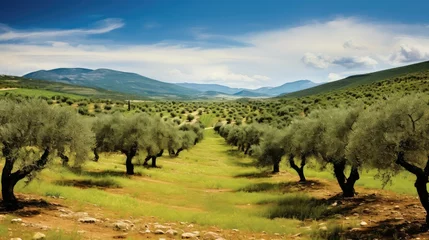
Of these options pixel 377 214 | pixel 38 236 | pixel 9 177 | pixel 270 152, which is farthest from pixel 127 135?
pixel 377 214

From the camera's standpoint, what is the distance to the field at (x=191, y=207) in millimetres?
20109

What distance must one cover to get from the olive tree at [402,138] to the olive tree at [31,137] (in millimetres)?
20487

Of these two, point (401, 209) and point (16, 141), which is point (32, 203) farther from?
point (401, 209)

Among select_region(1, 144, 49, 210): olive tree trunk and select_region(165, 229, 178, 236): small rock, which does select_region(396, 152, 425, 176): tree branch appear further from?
select_region(1, 144, 49, 210): olive tree trunk

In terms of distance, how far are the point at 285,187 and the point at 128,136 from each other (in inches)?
893

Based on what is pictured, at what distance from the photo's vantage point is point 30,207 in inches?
889

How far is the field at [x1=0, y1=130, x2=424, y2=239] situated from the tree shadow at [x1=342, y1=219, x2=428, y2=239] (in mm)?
793

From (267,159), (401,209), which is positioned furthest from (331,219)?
(267,159)

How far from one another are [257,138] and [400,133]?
6738 centimetres

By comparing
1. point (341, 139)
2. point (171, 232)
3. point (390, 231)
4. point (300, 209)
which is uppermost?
point (341, 139)

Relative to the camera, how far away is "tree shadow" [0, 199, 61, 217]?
68.4ft

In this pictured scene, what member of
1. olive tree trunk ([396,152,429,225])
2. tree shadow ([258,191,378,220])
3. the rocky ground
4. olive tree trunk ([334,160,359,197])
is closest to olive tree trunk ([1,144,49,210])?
the rocky ground

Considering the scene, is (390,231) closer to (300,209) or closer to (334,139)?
(300,209)

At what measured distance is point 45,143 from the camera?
2323 cm
